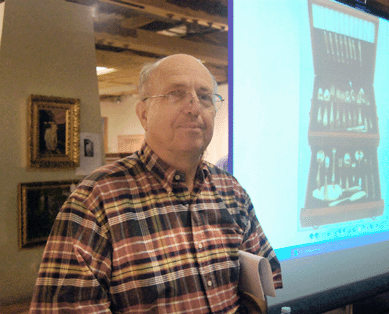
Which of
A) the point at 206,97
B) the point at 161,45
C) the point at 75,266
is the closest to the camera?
the point at 75,266

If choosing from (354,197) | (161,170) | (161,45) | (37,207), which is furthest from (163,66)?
(161,45)

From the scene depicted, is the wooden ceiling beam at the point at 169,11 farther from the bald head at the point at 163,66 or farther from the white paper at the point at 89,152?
the bald head at the point at 163,66

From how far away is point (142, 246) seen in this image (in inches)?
39.0

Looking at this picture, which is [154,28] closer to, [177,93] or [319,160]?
[319,160]

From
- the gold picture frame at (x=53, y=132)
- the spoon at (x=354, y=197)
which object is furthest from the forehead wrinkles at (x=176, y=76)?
the spoon at (x=354, y=197)

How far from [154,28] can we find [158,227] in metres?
3.01

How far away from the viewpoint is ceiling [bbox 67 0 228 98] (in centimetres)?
229

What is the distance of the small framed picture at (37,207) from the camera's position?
1.76 meters

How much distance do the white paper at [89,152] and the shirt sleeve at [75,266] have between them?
105 centimetres

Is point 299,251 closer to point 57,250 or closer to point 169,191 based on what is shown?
point 169,191

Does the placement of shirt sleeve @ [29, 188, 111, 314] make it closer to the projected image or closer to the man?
the man

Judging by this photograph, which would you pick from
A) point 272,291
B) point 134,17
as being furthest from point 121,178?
point 134,17

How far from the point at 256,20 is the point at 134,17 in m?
1.53

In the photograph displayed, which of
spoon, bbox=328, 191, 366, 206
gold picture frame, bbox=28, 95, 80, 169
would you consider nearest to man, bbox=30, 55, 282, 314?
gold picture frame, bbox=28, 95, 80, 169
